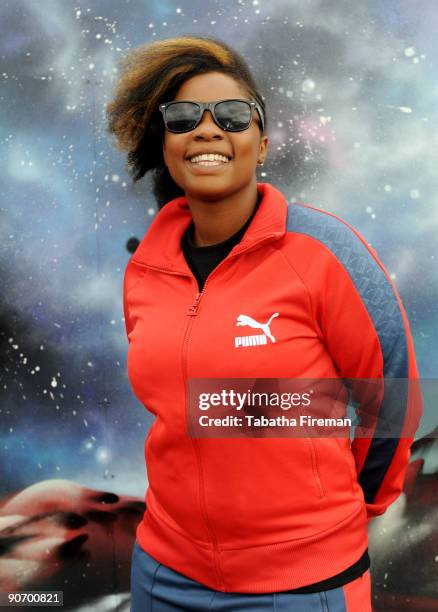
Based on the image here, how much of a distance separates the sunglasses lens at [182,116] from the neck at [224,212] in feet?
0.62

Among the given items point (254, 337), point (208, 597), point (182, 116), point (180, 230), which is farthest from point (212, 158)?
point (208, 597)

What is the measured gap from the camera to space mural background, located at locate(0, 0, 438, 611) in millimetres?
2785

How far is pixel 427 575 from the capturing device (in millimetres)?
2883

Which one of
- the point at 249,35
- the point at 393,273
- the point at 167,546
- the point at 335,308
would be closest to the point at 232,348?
the point at 335,308

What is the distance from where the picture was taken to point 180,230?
2092 mm

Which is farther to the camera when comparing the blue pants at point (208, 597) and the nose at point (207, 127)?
the nose at point (207, 127)

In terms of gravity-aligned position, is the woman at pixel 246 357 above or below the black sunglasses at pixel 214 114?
below

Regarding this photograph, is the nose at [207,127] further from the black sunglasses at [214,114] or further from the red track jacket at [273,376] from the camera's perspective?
the red track jacket at [273,376]

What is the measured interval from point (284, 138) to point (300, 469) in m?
1.54

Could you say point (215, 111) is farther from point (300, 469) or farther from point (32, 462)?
point (32, 462)

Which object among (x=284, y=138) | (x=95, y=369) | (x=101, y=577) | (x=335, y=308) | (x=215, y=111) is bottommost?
(x=101, y=577)

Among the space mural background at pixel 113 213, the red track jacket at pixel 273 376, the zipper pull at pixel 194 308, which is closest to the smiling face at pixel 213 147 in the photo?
the red track jacket at pixel 273 376

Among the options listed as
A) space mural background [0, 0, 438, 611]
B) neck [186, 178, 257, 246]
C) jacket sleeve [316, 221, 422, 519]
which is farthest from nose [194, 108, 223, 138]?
space mural background [0, 0, 438, 611]

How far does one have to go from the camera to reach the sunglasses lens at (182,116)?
187 centimetres
